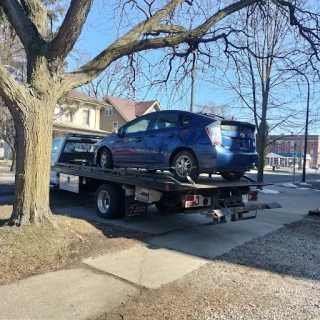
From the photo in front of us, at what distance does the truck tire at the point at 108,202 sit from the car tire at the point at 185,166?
6.22ft

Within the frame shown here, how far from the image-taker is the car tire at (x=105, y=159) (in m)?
9.13

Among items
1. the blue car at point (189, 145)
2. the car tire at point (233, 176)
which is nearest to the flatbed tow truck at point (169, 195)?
the car tire at point (233, 176)

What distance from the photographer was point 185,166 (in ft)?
22.4

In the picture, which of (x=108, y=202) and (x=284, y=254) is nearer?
(x=284, y=254)

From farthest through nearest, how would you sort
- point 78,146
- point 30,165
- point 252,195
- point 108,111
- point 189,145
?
point 108,111 < point 78,146 < point 252,195 < point 189,145 < point 30,165

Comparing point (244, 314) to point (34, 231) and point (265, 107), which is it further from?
point (265, 107)

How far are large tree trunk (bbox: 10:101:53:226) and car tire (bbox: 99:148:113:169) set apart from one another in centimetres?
317

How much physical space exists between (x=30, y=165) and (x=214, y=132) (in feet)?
11.1

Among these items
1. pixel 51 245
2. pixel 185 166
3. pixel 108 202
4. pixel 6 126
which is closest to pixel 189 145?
pixel 185 166

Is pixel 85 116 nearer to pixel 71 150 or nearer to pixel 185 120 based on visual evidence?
pixel 71 150

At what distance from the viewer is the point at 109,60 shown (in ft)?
22.2

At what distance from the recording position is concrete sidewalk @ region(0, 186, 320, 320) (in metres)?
3.76

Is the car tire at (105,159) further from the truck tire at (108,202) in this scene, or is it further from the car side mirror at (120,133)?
the truck tire at (108,202)

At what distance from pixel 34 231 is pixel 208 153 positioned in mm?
3368
